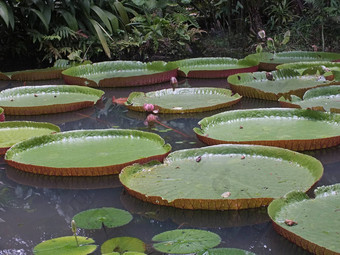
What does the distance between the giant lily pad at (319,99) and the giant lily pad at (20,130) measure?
1658 millimetres

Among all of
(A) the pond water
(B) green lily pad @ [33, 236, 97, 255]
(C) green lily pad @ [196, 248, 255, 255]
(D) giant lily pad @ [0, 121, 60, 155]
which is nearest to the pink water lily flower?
(A) the pond water

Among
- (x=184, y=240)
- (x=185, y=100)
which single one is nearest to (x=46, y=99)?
(x=185, y=100)

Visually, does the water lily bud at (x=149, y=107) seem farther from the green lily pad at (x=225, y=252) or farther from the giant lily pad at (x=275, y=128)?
the green lily pad at (x=225, y=252)

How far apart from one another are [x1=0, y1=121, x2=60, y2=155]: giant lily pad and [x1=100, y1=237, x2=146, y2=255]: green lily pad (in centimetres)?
143

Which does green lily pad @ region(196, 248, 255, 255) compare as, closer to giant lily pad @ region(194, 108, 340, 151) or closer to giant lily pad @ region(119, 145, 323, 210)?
giant lily pad @ region(119, 145, 323, 210)

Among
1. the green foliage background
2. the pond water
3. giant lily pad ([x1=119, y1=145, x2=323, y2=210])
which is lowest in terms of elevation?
the pond water

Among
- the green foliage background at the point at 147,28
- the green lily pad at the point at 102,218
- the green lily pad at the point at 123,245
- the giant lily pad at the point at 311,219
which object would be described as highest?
the green foliage background at the point at 147,28

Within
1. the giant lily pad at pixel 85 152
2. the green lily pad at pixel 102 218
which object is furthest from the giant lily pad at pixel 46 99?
the green lily pad at pixel 102 218

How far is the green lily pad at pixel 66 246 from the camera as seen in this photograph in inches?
81.3

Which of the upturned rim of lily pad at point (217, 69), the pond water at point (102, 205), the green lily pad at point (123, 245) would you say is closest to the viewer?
the green lily pad at point (123, 245)

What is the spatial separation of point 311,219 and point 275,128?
1.36 metres

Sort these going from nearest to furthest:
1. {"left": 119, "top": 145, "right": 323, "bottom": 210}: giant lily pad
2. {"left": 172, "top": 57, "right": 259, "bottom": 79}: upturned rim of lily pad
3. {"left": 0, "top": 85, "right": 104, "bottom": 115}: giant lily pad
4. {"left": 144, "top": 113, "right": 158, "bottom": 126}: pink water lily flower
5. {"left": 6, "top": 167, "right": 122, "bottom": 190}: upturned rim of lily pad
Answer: {"left": 119, "top": 145, "right": 323, "bottom": 210}: giant lily pad → {"left": 6, "top": 167, "right": 122, "bottom": 190}: upturned rim of lily pad → {"left": 144, "top": 113, "right": 158, "bottom": 126}: pink water lily flower → {"left": 0, "top": 85, "right": 104, "bottom": 115}: giant lily pad → {"left": 172, "top": 57, "right": 259, "bottom": 79}: upturned rim of lily pad

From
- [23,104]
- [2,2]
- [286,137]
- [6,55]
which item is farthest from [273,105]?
[6,55]

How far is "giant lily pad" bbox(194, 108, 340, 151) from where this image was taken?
10.4 feet
